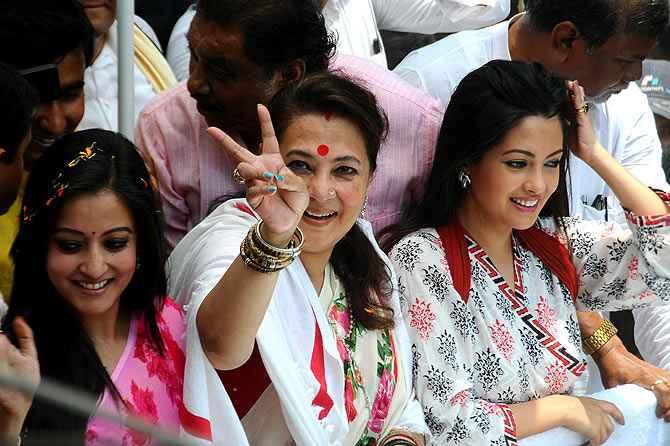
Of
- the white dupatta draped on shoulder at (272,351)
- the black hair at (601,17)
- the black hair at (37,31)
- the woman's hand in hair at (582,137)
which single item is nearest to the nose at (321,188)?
the white dupatta draped on shoulder at (272,351)

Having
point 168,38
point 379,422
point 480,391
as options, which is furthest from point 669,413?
point 168,38

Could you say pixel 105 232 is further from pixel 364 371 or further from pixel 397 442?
pixel 397 442

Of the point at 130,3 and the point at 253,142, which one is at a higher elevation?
the point at 130,3

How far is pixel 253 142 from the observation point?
2.68 m

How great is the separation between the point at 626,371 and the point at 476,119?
0.79m

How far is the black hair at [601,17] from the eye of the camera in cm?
329

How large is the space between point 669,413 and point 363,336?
0.91 meters

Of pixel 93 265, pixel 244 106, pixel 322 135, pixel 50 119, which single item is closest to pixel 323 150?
pixel 322 135

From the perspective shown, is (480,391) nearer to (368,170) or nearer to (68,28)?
(368,170)

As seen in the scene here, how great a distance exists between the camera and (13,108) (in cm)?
236

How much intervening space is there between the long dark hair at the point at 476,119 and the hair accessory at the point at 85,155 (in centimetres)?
81

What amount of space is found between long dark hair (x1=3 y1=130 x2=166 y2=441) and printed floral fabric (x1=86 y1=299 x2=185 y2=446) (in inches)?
0.7

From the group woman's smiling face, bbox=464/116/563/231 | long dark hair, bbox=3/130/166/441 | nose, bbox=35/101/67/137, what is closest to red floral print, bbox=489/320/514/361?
woman's smiling face, bbox=464/116/563/231

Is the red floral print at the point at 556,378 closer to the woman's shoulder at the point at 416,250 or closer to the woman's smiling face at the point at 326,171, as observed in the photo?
the woman's shoulder at the point at 416,250
